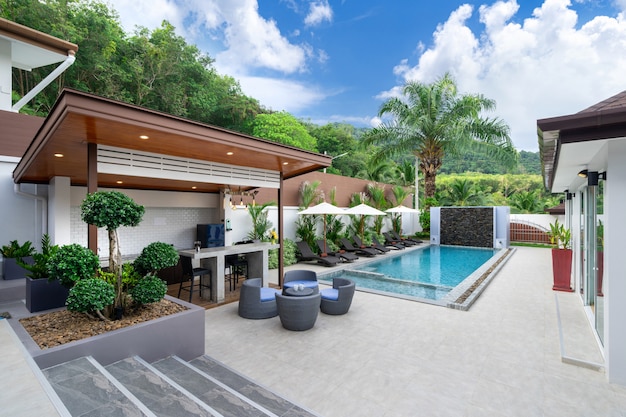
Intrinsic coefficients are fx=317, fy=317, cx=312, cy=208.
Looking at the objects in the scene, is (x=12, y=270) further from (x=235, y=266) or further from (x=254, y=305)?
(x=254, y=305)

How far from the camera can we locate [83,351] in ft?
11.9

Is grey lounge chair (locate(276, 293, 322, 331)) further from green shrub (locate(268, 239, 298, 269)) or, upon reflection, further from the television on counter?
green shrub (locate(268, 239, 298, 269))

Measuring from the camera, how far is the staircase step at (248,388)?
11.3 ft

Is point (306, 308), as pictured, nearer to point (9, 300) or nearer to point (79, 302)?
point (79, 302)

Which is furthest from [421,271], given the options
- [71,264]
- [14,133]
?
[14,133]

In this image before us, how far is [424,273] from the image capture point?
12375 millimetres

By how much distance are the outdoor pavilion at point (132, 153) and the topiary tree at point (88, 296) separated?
1412 mm

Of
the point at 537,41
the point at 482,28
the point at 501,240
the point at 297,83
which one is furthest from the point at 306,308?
the point at 297,83

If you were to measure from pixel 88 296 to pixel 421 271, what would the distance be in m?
11.5

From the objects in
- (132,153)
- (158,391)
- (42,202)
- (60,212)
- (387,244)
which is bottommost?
(387,244)

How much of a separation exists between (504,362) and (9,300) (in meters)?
9.21

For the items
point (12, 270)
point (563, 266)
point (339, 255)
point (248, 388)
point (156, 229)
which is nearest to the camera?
point (248, 388)

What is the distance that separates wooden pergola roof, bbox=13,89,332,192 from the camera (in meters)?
3.98

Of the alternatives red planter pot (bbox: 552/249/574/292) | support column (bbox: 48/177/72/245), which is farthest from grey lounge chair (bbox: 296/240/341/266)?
support column (bbox: 48/177/72/245)
